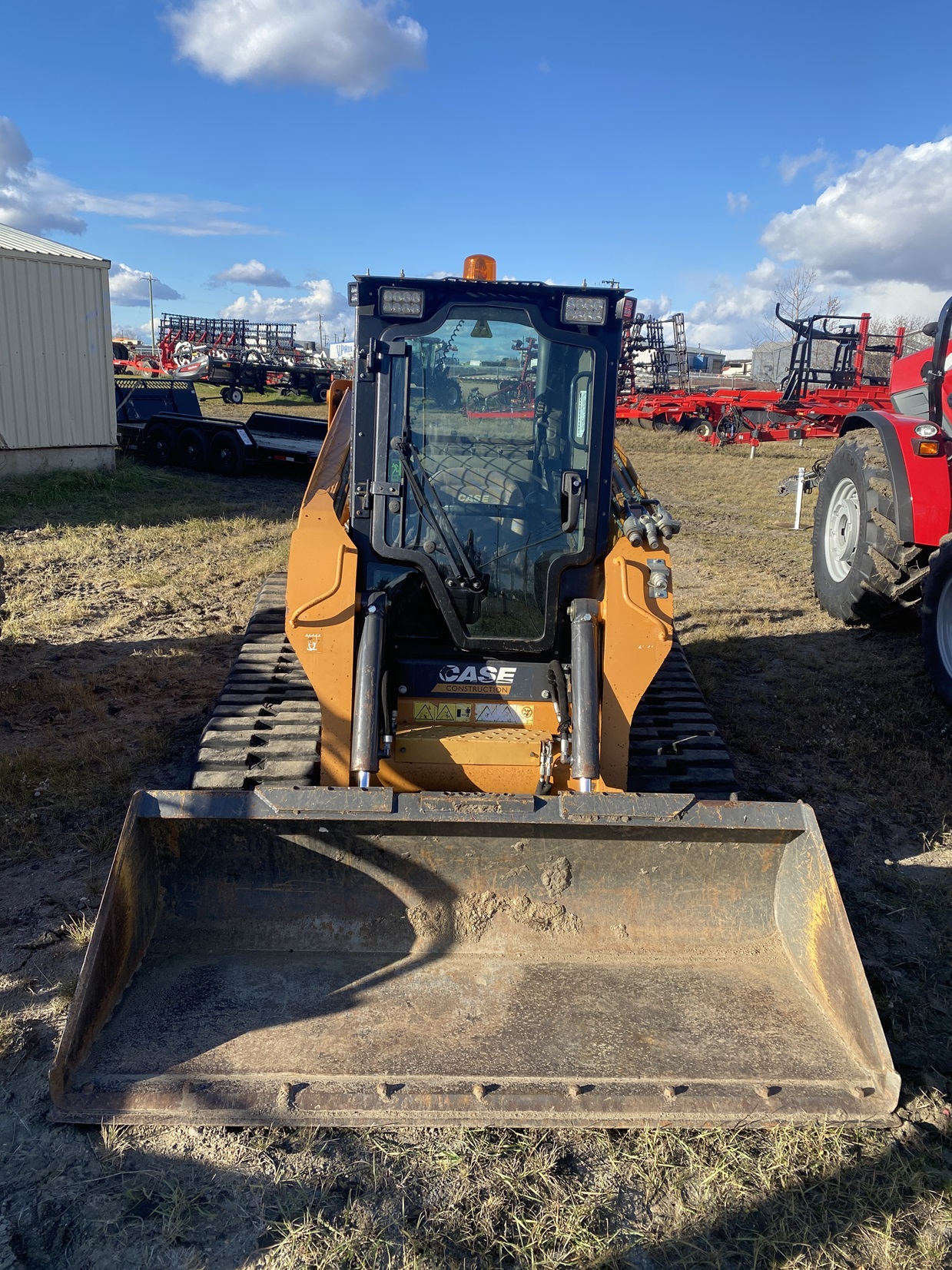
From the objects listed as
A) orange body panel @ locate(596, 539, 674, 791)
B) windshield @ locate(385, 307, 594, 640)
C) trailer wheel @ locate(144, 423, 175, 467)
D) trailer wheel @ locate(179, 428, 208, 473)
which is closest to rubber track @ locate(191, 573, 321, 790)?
windshield @ locate(385, 307, 594, 640)

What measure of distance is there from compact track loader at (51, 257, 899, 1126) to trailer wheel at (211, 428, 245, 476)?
37.2 feet

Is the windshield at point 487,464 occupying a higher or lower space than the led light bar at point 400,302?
lower

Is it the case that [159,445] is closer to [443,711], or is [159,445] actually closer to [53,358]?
[53,358]

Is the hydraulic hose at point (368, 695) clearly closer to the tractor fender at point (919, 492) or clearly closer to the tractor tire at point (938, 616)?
the tractor tire at point (938, 616)

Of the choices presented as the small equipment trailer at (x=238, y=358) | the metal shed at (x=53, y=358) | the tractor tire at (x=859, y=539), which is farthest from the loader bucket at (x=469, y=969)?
the small equipment trailer at (x=238, y=358)

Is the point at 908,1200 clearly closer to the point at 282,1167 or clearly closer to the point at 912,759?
the point at 282,1167

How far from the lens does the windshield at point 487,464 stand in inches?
163

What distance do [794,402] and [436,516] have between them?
62.2 ft

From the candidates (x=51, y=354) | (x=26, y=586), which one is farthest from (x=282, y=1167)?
(x=51, y=354)

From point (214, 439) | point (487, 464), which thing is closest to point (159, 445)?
point (214, 439)

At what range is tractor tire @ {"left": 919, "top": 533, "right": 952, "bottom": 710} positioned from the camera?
19.9ft

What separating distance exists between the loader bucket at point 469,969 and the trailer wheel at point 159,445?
13877mm

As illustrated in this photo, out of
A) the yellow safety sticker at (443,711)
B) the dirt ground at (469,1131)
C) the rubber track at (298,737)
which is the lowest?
the dirt ground at (469,1131)

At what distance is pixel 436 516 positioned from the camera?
416 cm
